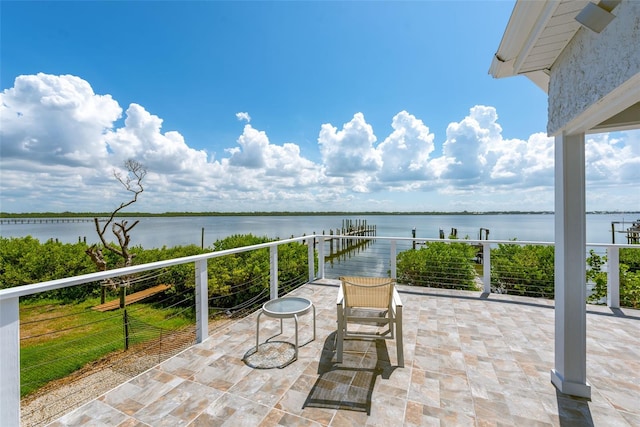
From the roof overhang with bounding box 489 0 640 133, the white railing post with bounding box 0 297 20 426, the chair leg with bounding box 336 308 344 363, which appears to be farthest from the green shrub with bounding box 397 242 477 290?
the white railing post with bounding box 0 297 20 426

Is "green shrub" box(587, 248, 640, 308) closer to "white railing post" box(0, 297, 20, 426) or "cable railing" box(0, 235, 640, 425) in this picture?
"cable railing" box(0, 235, 640, 425)

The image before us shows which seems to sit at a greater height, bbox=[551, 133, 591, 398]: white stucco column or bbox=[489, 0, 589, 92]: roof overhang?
bbox=[489, 0, 589, 92]: roof overhang

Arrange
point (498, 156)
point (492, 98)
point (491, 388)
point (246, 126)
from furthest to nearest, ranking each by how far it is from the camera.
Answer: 1. point (246, 126)
2. point (498, 156)
3. point (492, 98)
4. point (491, 388)

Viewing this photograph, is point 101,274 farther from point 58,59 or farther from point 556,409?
point 58,59

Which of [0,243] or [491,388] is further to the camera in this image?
[0,243]

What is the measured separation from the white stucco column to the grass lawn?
369 cm

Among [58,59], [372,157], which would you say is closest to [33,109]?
[58,59]

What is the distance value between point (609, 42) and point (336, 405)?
2530mm

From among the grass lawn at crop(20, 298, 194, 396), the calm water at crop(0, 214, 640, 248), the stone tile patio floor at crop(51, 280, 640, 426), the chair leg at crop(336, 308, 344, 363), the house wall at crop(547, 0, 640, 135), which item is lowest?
the grass lawn at crop(20, 298, 194, 396)

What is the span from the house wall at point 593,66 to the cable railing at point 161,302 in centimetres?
250

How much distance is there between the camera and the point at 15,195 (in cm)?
1233

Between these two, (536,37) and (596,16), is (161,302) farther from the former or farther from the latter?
(596,16)

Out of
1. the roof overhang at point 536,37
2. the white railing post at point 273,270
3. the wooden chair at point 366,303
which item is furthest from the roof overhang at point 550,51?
the white railing post at point 273,270

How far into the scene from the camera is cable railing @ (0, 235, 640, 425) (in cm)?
180
